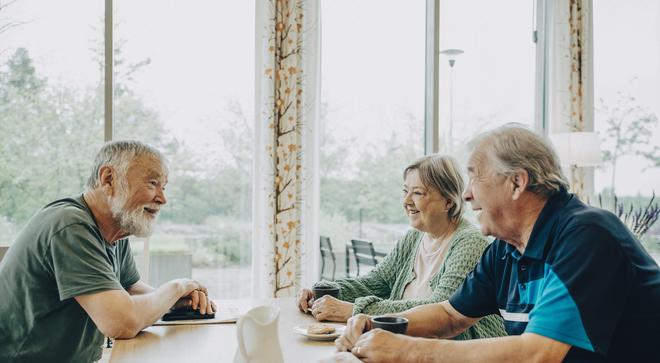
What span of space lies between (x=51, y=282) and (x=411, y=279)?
1210mm

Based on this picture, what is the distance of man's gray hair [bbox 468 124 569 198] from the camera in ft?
4.60

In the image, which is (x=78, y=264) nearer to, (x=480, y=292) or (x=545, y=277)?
(x=480, y=292)

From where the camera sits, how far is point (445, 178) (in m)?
2.23

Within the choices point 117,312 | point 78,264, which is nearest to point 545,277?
point 117,312

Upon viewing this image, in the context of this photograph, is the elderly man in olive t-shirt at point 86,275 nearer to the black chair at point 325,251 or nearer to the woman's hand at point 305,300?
the woman's hand at point 305,300

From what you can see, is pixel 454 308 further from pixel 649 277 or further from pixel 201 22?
pixel 201 22

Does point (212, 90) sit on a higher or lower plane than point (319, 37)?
lower

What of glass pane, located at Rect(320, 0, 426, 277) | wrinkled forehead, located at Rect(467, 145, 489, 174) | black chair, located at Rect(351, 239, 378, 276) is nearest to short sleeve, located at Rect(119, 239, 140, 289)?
wrinkled forehead, located at Rect(467, 145, 489, 174)

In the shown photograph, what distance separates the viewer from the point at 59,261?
1653 mm

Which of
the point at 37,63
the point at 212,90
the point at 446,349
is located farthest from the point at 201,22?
the point at 446,349

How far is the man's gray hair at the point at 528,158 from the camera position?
4.60ft

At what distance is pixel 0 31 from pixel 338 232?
256cm

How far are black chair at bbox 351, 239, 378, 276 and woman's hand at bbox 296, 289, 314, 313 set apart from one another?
207 cm

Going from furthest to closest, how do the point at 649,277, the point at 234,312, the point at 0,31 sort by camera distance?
the point at 0,31
the point at 234,312
the point at 649,277
